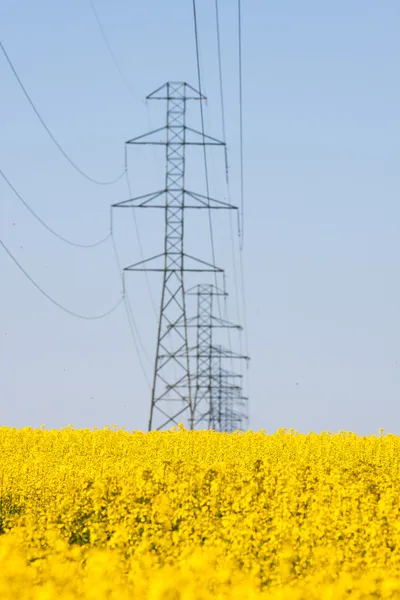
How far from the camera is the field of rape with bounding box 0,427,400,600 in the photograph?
22.7 ft

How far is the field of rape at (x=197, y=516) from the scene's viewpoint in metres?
6.93

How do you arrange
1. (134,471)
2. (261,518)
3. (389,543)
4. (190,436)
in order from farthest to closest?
1. (190,436)
2. (134,471)
3. (261,518)
4. (389,543)

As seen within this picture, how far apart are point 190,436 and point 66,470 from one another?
564cm

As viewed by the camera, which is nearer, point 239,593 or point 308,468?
point 239,593

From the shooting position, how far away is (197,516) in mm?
12305

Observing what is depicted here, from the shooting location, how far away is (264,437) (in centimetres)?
2100

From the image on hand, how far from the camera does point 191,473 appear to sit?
14922 millimetres

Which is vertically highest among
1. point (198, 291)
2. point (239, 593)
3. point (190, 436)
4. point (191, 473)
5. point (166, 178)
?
point (198, 291)

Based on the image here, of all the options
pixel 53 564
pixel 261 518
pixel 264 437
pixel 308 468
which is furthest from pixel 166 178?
pixel 53 564

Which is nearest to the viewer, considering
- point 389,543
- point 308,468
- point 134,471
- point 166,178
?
point 389,543

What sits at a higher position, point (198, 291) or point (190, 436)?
point (198, 291)

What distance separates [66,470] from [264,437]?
6.75 m

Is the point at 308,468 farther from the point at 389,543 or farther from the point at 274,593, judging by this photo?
the point at 274,593

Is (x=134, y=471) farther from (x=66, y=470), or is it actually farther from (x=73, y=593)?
(x=73, y=593)
